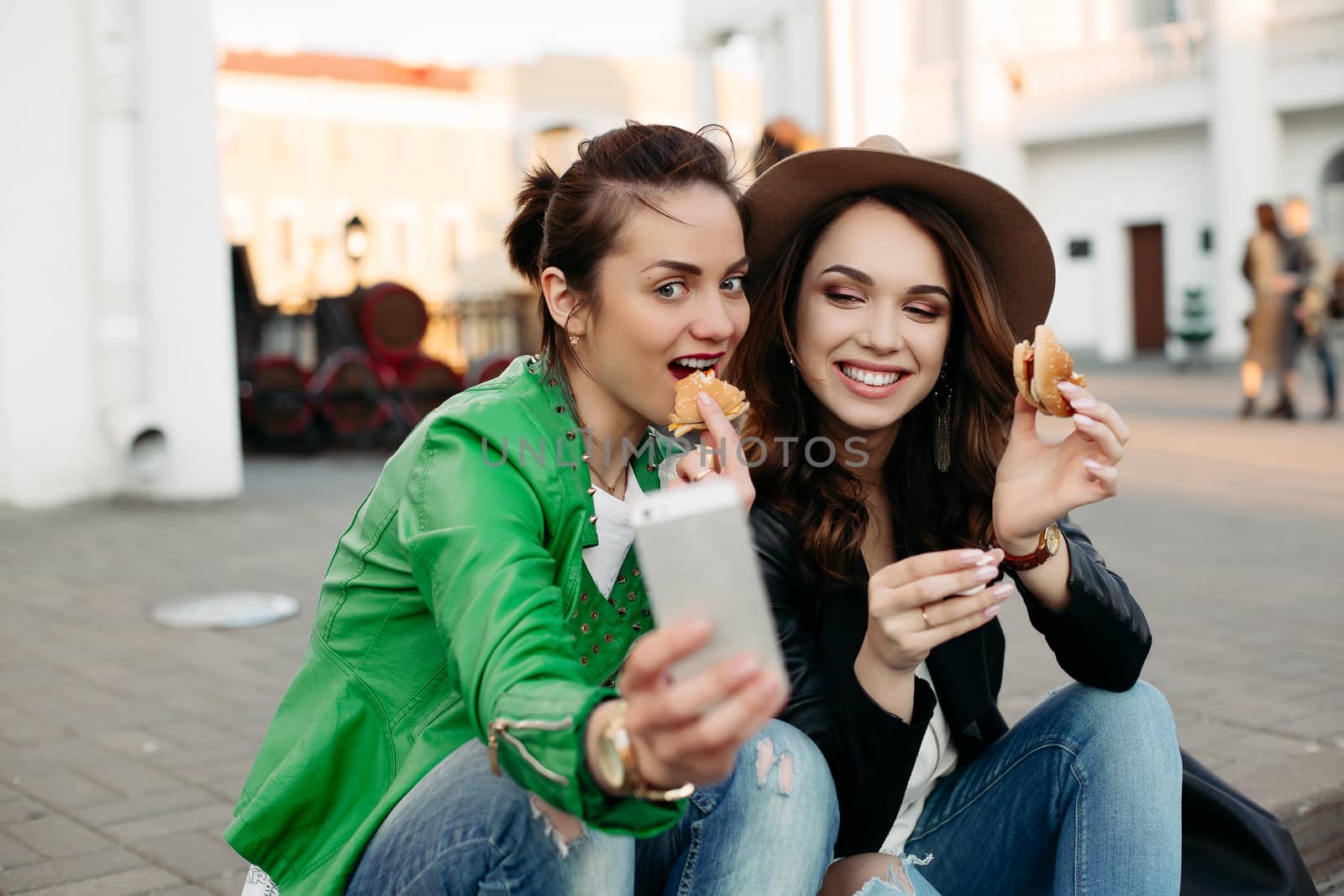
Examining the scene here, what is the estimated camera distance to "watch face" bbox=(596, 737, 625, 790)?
148cm

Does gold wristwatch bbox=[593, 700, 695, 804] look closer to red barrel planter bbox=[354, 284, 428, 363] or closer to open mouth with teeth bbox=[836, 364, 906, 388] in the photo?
open mouth with teeth bbox=[836, 364, 906, 388]

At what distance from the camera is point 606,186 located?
7.07ft

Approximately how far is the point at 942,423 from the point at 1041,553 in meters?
0.45

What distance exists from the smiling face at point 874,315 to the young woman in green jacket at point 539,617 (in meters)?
0.29

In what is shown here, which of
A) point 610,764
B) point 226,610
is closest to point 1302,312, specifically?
point 226,610

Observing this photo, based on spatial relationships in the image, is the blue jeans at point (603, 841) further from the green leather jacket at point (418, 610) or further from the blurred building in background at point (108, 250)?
the blurred building in background at point (108, 250)

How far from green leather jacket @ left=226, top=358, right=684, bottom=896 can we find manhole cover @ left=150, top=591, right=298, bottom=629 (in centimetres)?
388

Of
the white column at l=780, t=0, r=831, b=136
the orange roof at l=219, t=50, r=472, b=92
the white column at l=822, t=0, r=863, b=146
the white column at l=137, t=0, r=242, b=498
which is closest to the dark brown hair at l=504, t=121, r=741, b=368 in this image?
the white column at l=137, t=0, r=242, b=498

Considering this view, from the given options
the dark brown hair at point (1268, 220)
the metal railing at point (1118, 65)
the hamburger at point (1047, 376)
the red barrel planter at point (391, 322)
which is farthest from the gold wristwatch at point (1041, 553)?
the metal railing at point (1118, 65)

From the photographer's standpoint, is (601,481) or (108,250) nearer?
(601,481)

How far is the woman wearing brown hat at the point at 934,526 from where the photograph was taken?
230cm

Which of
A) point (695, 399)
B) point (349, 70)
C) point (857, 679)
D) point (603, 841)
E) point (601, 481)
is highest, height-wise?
point (349, 70)

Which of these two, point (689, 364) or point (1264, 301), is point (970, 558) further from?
point (1264, 301)

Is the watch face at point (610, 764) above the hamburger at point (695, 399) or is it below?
below
